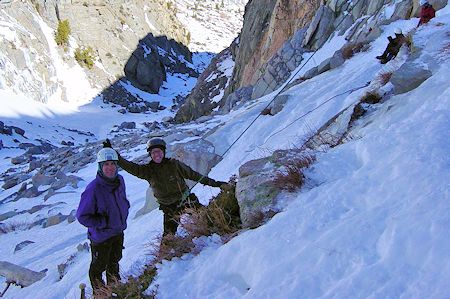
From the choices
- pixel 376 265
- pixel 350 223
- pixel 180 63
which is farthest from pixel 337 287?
pixel 180 63

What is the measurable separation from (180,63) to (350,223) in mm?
82782

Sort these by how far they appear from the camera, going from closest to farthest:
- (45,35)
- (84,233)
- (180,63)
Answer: (84,233) → (45,35) → (180,63)

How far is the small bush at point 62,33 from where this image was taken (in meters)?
57.2

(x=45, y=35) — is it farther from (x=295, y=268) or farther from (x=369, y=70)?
(x=295, y=268)

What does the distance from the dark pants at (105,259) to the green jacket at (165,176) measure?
0.79 meters

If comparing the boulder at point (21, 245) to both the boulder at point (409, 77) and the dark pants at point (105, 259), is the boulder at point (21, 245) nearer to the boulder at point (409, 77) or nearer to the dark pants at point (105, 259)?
the dark pants at point (105, 259)

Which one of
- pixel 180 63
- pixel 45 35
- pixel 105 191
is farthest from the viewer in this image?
pixel 180 63

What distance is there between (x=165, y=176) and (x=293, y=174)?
6.40ft

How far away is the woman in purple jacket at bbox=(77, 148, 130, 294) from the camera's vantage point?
17.8ft

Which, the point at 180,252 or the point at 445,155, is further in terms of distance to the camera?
the point at 180,252

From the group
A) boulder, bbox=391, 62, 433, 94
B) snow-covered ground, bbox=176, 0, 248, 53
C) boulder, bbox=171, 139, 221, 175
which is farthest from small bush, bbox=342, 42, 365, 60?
snow-covered ground, bbox=176, 0, 248, 53

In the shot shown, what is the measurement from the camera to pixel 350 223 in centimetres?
377

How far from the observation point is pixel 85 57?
5872cm

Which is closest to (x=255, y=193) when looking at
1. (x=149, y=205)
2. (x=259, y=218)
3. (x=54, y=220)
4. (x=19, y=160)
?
(x=259, y=218)
